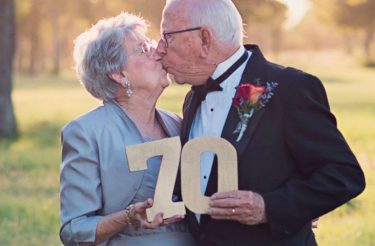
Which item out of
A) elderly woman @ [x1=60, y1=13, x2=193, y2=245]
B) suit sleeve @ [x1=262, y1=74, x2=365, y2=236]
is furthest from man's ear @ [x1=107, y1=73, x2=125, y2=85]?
suit sleeve @ [x1=262, y1=74, x2=365, y2=236]

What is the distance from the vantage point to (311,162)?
3959 millimetres

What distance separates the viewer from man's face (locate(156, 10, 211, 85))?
4.10 meters

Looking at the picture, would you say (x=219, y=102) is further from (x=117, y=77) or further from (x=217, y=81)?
(x=117, y=77)

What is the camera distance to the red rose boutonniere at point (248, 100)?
3994mm

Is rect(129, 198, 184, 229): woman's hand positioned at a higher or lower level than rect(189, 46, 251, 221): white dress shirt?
lower

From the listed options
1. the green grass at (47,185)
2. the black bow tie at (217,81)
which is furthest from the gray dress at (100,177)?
the green grass at (47,185)

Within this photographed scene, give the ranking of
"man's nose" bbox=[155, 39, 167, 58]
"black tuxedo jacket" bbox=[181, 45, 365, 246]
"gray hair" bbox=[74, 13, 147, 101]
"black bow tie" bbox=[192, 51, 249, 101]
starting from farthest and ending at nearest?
"gray hair" bbox=[74, 13, 147, 101] < "man's nose" bbox=[155, 39, 167, 58] < "black bow tie" bbox=[192, 51, 249, 101] < "black tuxedo jacket" bbox=[181, 45, 365, 246]

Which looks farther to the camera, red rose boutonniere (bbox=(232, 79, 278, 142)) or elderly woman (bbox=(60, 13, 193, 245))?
elderly woman (bbox=(60, 13, 193, 245))

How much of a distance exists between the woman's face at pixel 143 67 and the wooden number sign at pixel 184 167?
1.66ft

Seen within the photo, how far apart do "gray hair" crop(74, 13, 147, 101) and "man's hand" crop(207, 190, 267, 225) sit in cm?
89

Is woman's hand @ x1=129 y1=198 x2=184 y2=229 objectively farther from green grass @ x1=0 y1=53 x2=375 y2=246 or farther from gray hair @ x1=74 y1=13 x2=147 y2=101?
green grass @ x1=0 y1=53 x2=375 y2=246

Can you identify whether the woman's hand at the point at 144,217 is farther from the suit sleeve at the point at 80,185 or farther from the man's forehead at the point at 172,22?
the man's forehead at the point at 172,22

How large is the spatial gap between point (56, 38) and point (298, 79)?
7313 cm

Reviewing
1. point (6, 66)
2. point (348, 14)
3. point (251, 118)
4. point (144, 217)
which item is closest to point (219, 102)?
→ point (251, 118)
